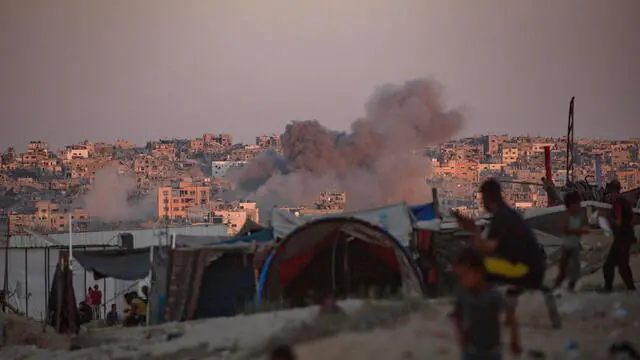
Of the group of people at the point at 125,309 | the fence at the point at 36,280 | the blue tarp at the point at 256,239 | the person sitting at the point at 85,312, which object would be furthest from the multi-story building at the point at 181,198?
the blue tarp at the point at 256,239

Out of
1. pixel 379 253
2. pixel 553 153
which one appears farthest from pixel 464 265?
pixel 553 153

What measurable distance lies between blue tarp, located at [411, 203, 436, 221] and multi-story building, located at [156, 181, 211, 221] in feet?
338

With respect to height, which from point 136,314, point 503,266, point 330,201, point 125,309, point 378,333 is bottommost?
point 125,309

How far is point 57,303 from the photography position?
20594 millimetres

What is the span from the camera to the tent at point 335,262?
15938mm

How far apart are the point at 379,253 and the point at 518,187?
115521 millimetres

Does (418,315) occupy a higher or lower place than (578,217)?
lower

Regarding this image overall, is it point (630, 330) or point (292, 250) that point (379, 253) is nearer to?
point (292, 250)

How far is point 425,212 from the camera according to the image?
22203mm

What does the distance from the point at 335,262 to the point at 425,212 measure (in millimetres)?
5752

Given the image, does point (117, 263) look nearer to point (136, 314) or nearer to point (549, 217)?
point (136, 314)

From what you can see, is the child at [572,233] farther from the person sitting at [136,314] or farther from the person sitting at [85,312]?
the person sitting at [85,312]

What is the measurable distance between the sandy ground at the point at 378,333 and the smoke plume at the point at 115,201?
9732 centimetres

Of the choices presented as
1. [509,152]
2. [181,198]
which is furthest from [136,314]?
[509,152]
